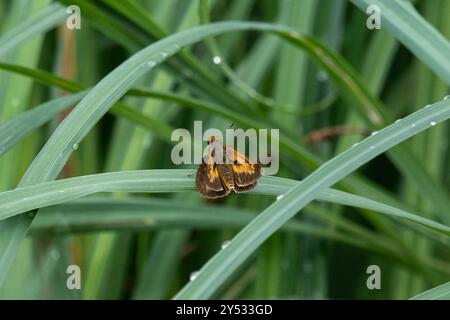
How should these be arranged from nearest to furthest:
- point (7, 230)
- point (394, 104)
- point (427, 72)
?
1. point (7, 230)
2. point (427, 72)
3. point (394, 104)

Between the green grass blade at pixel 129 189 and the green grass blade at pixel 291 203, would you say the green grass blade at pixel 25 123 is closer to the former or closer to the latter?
the green grass blade at pixel 129 189

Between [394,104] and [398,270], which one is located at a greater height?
[394,104]

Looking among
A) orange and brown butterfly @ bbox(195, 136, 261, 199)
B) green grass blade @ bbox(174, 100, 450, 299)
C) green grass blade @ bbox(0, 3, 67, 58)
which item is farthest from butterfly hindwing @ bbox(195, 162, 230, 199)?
green grass blade @ bbox(0, 3, 67, 58)

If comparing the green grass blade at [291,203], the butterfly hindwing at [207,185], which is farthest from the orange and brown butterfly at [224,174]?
the green grass blade at [291,203]

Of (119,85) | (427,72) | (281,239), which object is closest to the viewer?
(119,85)

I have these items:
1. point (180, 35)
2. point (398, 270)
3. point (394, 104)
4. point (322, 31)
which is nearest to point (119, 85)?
point (180, 35)

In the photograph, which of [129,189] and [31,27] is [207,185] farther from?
[31,27]

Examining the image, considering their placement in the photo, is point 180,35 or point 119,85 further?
point 180,35

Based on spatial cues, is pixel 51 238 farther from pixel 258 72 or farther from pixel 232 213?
pixel 258 72
